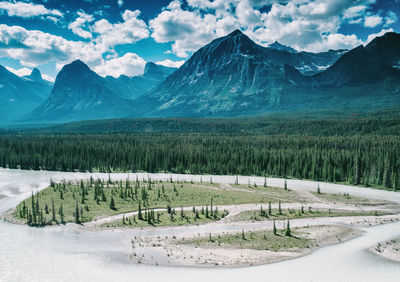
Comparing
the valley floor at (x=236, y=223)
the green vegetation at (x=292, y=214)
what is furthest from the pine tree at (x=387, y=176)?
the green vegetation at (x=292, y=214)

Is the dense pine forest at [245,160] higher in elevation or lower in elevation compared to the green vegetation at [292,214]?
higher

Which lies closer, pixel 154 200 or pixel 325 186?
pixel 154 200

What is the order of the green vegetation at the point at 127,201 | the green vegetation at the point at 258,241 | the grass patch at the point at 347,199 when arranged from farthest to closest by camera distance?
the grass patch at the point at 347,199, the green vegetation at the point at 127,201, the green vegetation at the point at 258,241

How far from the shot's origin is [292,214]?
72375 mm

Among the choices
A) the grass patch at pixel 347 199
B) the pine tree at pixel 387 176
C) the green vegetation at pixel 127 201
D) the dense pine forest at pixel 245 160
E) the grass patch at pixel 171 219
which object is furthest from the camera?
the dense pine forest at pixel 245 160

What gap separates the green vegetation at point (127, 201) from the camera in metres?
70.2

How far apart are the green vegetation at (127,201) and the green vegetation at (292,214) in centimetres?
600

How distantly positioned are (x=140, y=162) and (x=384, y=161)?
4047 inches

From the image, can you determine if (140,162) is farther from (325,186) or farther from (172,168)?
(325,186)

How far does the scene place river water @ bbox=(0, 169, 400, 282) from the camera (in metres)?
44.2

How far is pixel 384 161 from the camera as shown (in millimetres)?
117625

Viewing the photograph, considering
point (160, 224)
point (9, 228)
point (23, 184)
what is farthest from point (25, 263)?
point (23, 184)

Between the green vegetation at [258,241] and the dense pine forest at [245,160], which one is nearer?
the green vegetation at [258,241]

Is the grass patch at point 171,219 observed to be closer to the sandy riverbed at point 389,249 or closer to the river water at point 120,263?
the river water at point 120,263
